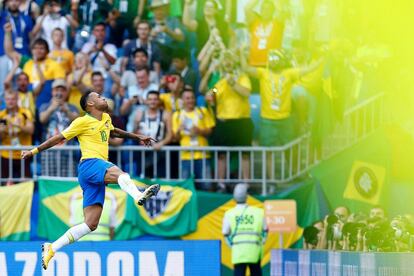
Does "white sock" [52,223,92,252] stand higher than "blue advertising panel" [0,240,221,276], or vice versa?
"white sock" [52,223,92,252]

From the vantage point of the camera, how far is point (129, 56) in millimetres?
23812

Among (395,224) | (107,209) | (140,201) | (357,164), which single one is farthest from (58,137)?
→ (357,164)

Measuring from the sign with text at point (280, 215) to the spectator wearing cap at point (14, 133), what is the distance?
4347 mm

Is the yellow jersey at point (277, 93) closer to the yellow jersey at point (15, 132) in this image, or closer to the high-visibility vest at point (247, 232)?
the high-visibility vest at point (247, 232)

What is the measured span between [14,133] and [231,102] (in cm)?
386

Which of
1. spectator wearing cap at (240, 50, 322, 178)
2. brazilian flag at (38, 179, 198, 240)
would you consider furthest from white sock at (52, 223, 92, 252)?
spectator wearing cap at (240, 50, 322, 178)

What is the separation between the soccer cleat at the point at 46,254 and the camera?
16703mm

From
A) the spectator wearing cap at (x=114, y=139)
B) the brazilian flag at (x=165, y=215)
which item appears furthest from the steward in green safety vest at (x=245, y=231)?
the spectator wearing cap at (x=114, y=139)

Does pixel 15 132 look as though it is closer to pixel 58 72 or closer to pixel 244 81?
pixel 58 72

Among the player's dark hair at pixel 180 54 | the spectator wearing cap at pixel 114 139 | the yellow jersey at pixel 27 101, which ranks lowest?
the spectator wearing cap at pixel 114 139

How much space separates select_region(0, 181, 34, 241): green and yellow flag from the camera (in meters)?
23.4

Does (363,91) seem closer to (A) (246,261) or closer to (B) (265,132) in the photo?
(B) (265,132)

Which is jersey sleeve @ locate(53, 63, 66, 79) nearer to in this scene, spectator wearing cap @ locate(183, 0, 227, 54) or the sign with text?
spectator wearing cap @ locate(183, 0, 227, 54)

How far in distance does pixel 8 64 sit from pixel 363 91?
20.8 ft
